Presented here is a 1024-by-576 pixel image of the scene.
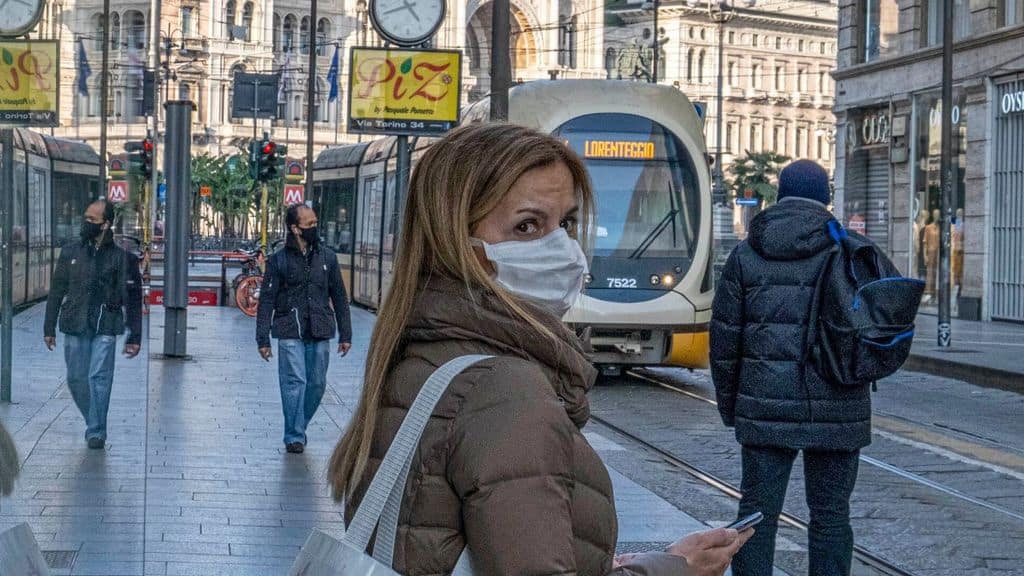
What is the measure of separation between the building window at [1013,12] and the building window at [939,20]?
3.50ft

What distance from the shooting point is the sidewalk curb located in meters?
15.9

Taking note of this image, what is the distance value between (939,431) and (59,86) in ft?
26.9

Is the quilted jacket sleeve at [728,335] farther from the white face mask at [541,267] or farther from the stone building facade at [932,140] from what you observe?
the stone building facade at [932,140]

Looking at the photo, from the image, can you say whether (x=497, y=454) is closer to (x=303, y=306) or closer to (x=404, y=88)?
(x=303, y=306)

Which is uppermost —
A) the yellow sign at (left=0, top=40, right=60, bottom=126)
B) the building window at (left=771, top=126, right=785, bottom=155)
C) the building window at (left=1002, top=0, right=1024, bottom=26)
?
the building window at (left=771, top=126, right=785, bottom=155)

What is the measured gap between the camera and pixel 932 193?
1110 inches

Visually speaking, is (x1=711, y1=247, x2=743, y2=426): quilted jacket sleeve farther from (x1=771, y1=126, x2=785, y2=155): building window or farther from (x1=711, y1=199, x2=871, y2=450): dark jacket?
(x1=771, y1=126, x2=785, y2=155): building window

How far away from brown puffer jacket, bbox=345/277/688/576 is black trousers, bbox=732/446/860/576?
3.38 metres

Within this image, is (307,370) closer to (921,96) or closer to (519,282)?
(519,282)

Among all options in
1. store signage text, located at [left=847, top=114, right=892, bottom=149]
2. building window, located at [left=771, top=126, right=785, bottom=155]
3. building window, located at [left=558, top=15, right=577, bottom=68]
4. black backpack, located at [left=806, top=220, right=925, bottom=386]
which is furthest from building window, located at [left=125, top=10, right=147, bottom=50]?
building window, located at [left=771, top=126, right=785, bottom=155]

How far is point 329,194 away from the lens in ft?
98.3

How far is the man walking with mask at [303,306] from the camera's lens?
34.6ft

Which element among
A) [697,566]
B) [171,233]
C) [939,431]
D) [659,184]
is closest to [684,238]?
[659,184]

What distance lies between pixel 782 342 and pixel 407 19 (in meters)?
6.58
